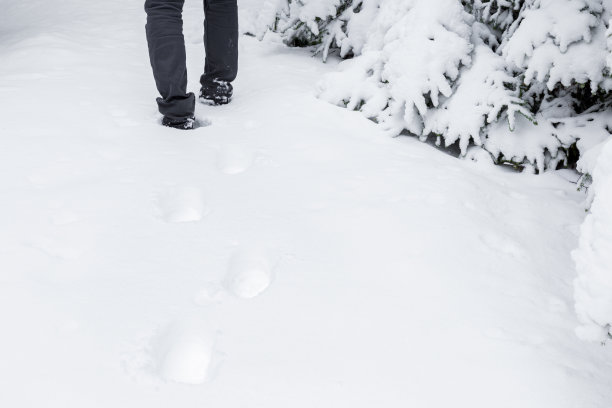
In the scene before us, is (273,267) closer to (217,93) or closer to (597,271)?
(597,271)

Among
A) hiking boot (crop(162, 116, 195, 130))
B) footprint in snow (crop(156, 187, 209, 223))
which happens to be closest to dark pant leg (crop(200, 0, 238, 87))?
hiking boot (crop(162, 116, 195, 130))

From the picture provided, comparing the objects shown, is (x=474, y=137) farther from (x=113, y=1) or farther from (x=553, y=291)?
(x=113, y=1)

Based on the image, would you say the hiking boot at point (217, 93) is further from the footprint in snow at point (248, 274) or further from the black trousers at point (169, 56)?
the footprint in snow at point (248, 274)

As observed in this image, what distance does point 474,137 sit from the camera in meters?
2.45

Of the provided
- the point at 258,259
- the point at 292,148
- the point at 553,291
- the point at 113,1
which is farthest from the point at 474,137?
the point at 113,1

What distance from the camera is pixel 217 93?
2.90 metres

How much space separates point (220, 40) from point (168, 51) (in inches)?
16.0

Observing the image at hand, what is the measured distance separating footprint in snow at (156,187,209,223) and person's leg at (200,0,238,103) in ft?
3.43

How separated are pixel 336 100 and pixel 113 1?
3.32 metres

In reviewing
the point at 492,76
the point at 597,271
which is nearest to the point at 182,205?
the point at 597,271

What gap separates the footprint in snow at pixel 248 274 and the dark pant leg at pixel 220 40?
1.51 meters

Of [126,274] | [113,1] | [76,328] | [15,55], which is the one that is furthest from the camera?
[113,1]

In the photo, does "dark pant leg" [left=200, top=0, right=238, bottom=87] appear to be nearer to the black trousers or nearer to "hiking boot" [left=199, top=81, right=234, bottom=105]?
"hiking boot" [left=199, top=81, right=234, bottom=105]

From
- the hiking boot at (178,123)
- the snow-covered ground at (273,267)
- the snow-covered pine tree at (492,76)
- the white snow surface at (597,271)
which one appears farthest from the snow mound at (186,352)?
the snow-covered pine tree at (492,76)
